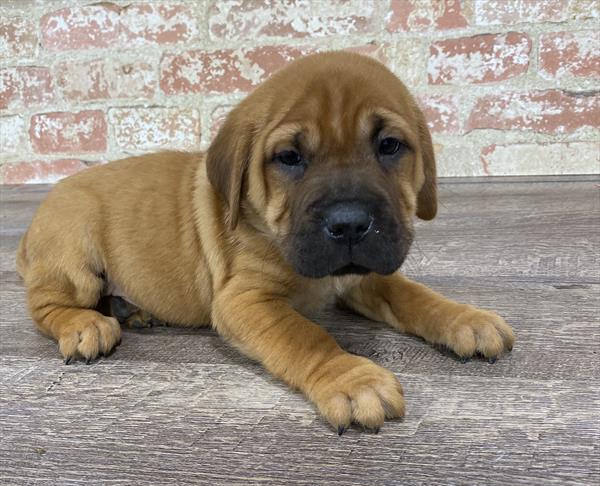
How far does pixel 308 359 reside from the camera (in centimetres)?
168

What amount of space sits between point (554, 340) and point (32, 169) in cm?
410

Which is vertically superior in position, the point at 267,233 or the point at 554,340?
the point at 267,233

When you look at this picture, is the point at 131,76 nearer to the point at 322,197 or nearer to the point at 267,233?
the point at 267,233

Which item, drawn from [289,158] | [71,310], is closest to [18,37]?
[71,310]

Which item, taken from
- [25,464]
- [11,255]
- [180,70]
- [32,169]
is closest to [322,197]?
[25,464]

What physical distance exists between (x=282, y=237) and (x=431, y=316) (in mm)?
500

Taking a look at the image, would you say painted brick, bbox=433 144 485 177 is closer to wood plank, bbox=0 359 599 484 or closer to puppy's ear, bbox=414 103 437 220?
puppy's ear, bbox=414 103 437 220

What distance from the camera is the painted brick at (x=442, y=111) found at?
161 inches

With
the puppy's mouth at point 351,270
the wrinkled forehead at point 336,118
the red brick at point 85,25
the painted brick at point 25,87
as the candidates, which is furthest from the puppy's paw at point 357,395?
the painted brick at point 25,87

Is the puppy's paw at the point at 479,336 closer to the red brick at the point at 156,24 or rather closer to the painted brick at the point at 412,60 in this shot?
the painted brick at the point at 412,60

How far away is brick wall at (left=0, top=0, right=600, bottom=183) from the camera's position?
3.96 metres

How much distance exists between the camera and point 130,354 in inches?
78.9

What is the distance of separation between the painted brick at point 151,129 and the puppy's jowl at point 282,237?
2.05 m

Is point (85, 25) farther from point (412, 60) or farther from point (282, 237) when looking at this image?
point (282, 237)
